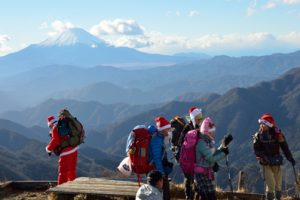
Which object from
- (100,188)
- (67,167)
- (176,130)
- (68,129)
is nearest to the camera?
(100,188)

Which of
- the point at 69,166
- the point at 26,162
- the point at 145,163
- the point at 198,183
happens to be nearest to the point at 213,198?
→ the point at 198,183

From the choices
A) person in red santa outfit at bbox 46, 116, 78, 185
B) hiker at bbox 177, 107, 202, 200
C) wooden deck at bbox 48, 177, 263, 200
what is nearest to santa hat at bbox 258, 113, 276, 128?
hiker at bbox 177, 107, 202, 200

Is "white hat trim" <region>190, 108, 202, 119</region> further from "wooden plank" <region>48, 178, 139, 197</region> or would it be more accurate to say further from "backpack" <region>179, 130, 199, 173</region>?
"wooden plank" <region>48, 178, 139, 197</region>

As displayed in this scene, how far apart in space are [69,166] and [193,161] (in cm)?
405

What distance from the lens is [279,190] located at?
33.4ft

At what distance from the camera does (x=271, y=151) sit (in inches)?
390

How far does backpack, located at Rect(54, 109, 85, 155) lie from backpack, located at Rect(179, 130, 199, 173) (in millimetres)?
3474

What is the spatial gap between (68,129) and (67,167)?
0.99 meters

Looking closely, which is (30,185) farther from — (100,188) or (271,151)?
(271,151)

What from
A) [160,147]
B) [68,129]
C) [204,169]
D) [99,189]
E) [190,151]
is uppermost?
[68,129]

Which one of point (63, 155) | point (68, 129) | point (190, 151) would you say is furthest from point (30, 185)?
point (190, 151)

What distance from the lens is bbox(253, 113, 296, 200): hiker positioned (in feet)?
32.2

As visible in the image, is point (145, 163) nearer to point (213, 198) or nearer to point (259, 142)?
point (213, 198)

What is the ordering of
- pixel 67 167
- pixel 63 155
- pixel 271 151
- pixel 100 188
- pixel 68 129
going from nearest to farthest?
1. pixel 100 188
2. pixel 271 151
3. pixel 68 129
4. pixel 63 155
5. pixel 67 167
